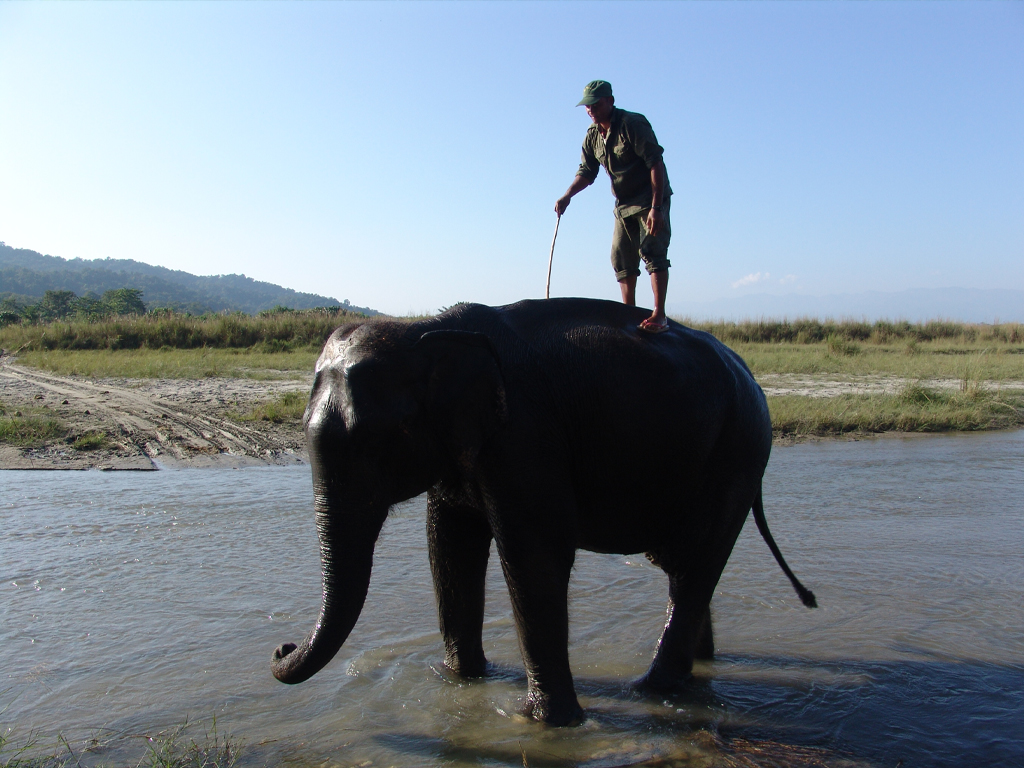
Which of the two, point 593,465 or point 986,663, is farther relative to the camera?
point 986,663

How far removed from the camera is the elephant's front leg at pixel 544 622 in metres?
3.40

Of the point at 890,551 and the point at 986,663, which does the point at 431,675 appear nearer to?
the point at 986,663

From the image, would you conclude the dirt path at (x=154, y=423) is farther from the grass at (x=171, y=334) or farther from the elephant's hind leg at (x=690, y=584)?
the grass at (x=171, y=334)

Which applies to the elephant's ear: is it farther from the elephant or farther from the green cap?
the green cap

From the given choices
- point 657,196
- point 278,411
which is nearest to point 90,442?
point 278,411

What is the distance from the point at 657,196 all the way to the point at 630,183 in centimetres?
33

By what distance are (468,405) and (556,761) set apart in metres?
1.69

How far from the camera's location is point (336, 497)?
3.07 meters

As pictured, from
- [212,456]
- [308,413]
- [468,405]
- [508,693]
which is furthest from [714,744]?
[212,456]

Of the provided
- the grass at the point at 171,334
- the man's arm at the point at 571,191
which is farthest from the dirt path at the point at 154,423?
the grass at the point at 171,334

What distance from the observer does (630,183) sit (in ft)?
15.8

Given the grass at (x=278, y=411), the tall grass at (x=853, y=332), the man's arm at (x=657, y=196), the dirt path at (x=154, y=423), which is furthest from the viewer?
the tall grass at (x=853, y=332)

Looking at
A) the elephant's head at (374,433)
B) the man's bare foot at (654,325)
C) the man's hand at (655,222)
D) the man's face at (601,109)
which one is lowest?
the elephant's head at (374,433)

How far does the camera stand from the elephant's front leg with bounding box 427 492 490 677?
3.97 metres
